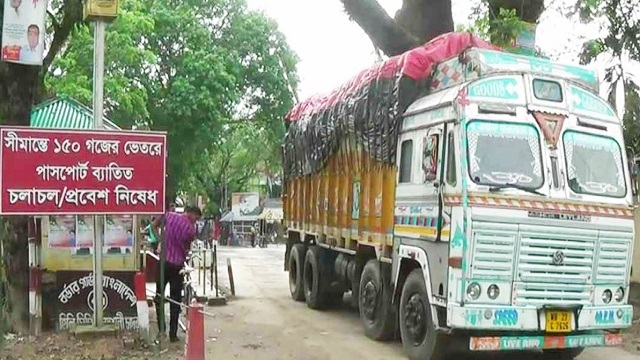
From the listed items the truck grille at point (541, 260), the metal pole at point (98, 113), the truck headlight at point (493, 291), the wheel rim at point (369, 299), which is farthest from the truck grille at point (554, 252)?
the metal pole at point (98, 113)

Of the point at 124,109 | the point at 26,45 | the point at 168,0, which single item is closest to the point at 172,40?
the point at 168,0

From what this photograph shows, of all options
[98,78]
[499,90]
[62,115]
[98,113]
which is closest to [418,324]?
[499,90]

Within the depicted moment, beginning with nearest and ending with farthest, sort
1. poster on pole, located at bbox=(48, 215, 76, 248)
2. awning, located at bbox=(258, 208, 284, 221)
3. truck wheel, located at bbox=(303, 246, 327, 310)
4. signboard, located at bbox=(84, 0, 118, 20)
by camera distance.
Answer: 1. signboard, located at bbox=(84, 0, 118, 20)
2. poster on pole, located at bbox=(48, 215, 76, 248)
3. truck wheel, located at bbox=(303, 246, 327, 310)
4. awning, located at bbox=(258, 208, 284, 221)

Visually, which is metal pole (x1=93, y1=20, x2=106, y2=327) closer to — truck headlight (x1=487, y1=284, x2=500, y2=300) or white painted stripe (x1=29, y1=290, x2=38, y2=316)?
white painted stripe (x1=29, y1=290, x2=38, y2=316)

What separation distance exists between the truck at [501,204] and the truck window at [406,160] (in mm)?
15

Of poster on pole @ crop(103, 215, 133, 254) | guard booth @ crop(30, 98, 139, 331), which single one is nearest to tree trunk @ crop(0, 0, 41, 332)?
guard booth @ crop(30, 98, 139, 331)

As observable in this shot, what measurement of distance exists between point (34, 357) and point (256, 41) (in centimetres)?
2563

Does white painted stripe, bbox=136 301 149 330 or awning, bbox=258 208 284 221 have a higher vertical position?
awning, bbox=258 208 284 221

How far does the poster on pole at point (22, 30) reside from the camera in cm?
814

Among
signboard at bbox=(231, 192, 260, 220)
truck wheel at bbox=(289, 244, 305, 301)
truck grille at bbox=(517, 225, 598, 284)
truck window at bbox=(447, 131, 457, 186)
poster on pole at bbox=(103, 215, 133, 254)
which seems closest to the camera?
truck grille at bbox=(517, 225, 598, 284)

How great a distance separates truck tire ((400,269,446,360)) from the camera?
7887mm

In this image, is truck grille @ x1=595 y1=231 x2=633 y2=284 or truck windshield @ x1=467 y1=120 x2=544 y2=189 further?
truck grille @ x1=595 y1=231 x2=633 y2=284

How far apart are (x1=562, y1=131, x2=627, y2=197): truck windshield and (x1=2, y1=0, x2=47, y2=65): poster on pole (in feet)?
19.0

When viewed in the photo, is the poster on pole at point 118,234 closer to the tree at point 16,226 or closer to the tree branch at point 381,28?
the tree at point 16,226
